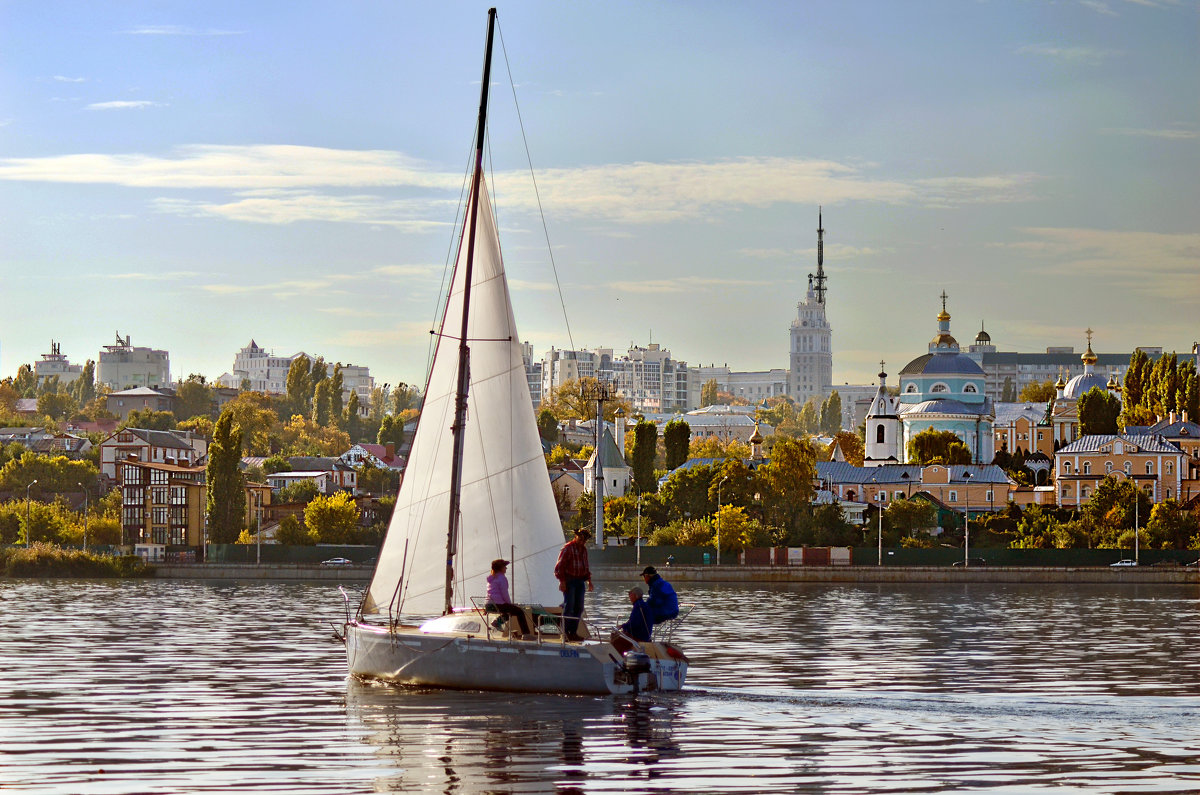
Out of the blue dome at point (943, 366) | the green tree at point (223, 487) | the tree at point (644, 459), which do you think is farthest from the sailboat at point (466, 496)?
the blue dome at point (943, 366)

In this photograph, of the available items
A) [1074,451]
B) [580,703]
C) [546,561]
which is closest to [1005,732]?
[580,703]

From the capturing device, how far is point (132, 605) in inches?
2987

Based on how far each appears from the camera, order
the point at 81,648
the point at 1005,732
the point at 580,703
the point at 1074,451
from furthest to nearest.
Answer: the point at 1074,451
the point at 81,648
the point at 580,703
the point at 1005,732

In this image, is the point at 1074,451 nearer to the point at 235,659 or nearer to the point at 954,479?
the point at 954,479

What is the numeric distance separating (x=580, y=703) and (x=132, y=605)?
47919 mm

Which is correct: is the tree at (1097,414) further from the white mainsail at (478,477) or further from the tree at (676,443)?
the white mainsail at (478,477)

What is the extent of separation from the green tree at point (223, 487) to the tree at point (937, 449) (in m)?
61.5

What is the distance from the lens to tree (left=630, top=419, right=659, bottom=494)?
14138 centimetres

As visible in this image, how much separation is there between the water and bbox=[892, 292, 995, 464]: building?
122 metres

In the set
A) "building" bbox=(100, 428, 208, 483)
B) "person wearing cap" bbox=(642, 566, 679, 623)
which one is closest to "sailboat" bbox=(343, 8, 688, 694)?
"person wearing cap" bbox=(642, 566, 679, 623)

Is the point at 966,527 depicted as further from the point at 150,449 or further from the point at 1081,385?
the point at 1081,385

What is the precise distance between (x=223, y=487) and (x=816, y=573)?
3841 cm

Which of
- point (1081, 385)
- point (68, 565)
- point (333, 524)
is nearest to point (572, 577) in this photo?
point (68, 565)

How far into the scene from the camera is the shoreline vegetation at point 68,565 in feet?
369
